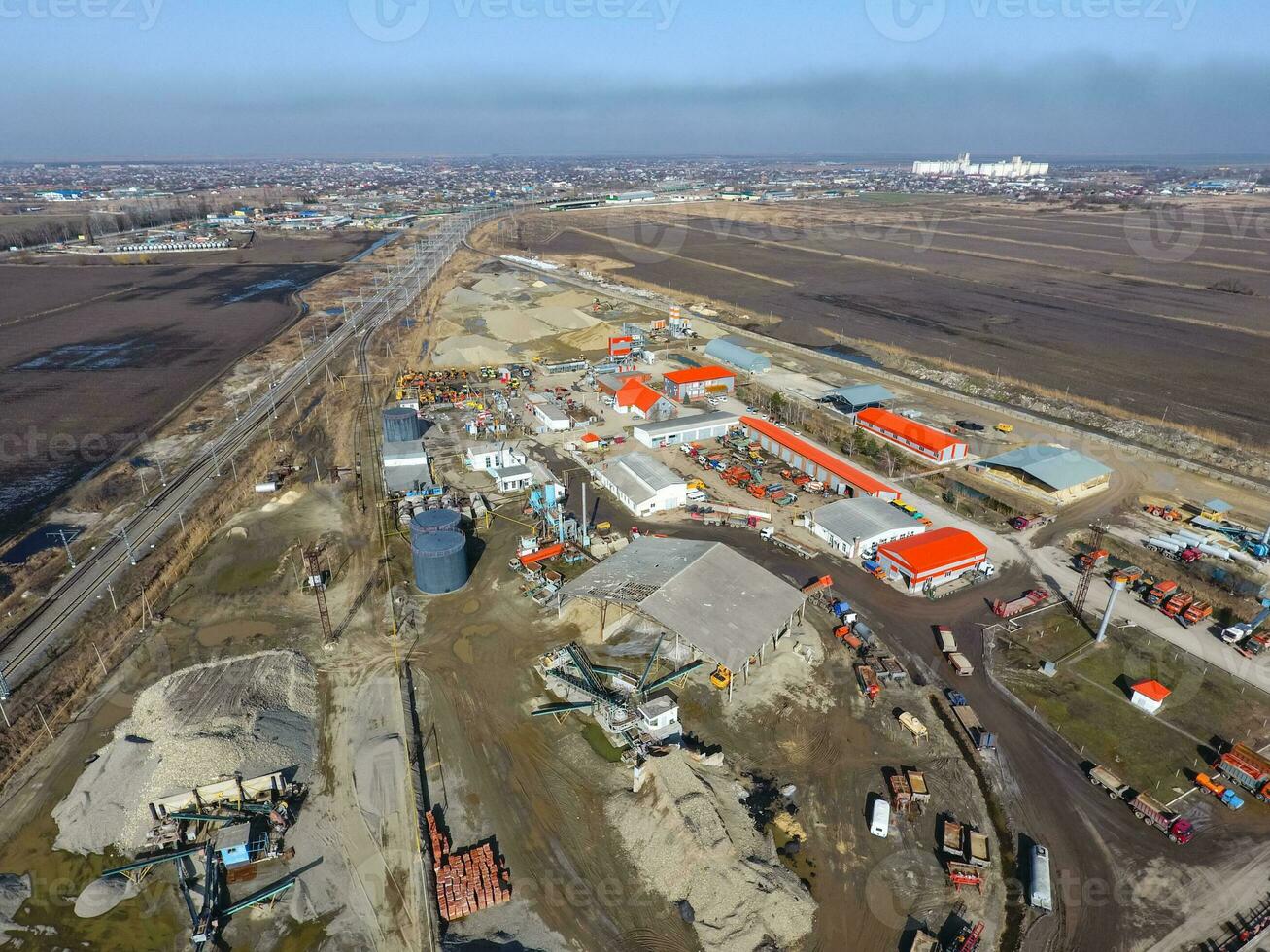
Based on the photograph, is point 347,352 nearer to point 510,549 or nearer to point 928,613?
point 510,549

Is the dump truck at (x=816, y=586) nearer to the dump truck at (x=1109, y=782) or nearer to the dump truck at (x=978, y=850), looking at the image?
the dump truck at (x=1109, y=782)

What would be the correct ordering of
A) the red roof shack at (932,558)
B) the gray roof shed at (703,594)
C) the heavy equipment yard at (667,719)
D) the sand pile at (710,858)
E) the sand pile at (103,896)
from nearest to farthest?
the sand pile at (710,858) → the sand pile at (103,896) → the heavy equipment yard at (667,719) → the gray roof shed at (703,594) → the red roof shack at (932,558)

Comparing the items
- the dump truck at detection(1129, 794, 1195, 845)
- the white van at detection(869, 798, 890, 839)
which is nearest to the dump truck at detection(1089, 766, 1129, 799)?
the dump truck at detection(1129, 794, 1195, 845)

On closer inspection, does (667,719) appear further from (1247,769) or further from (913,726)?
(1247,769)

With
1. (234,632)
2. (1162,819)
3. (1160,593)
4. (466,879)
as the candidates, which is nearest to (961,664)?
(1162,819)

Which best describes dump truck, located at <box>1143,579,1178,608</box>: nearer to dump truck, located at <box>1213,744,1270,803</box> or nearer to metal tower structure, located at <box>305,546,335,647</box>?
dump truck, located at <box>1213,744,1270,803</box>

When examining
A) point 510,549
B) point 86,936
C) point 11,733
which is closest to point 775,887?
point 86,936

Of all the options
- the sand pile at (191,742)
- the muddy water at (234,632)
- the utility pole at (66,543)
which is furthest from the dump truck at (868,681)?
the utility pole at (66,543)
